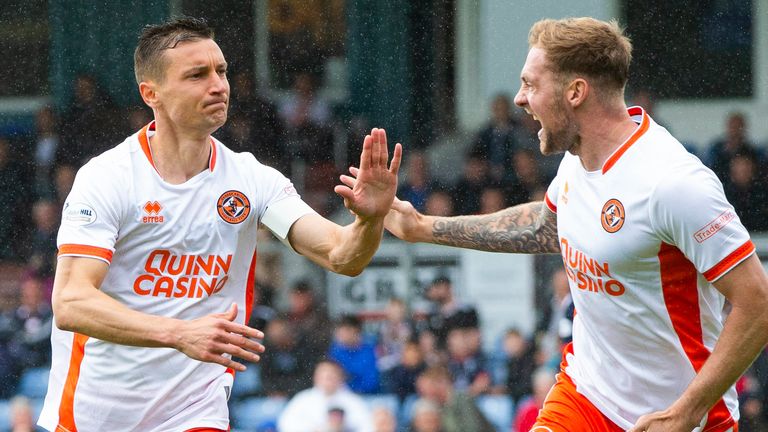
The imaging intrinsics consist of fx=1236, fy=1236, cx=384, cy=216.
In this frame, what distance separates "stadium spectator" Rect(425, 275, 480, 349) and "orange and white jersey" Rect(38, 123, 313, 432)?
4.63 m

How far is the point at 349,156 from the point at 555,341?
2.19 meters

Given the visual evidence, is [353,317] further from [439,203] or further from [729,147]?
[729,147]

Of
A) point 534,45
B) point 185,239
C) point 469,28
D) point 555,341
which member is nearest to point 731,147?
point 555,341

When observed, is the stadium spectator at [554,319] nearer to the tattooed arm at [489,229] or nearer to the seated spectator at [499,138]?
the seated spectator at [499,138]

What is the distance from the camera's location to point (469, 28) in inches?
424

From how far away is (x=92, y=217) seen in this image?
4.11m

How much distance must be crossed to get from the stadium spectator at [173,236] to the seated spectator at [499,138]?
16.8 feet

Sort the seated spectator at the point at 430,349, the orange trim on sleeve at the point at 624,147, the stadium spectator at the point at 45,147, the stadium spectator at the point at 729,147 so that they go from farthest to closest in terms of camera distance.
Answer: the stadium spectator at the point at 45,147 → the stadium spectator at the point at 729,147 → the seated spectator at the point at 430,349 → the orange trim on sleeve at the point at 624,147

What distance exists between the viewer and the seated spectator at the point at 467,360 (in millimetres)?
8633

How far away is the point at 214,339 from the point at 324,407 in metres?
4.70

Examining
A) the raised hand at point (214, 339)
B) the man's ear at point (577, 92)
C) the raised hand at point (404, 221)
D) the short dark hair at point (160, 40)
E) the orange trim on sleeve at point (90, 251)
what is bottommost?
the raised hand at point (214, 339)

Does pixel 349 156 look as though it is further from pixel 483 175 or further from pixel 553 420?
pixel 553 420

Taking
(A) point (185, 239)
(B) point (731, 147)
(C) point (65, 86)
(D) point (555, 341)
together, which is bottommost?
(D) point (555, 341)

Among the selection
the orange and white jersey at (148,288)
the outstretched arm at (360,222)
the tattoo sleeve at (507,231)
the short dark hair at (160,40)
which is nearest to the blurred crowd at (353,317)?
the tattoo sleeve at (507,231)
